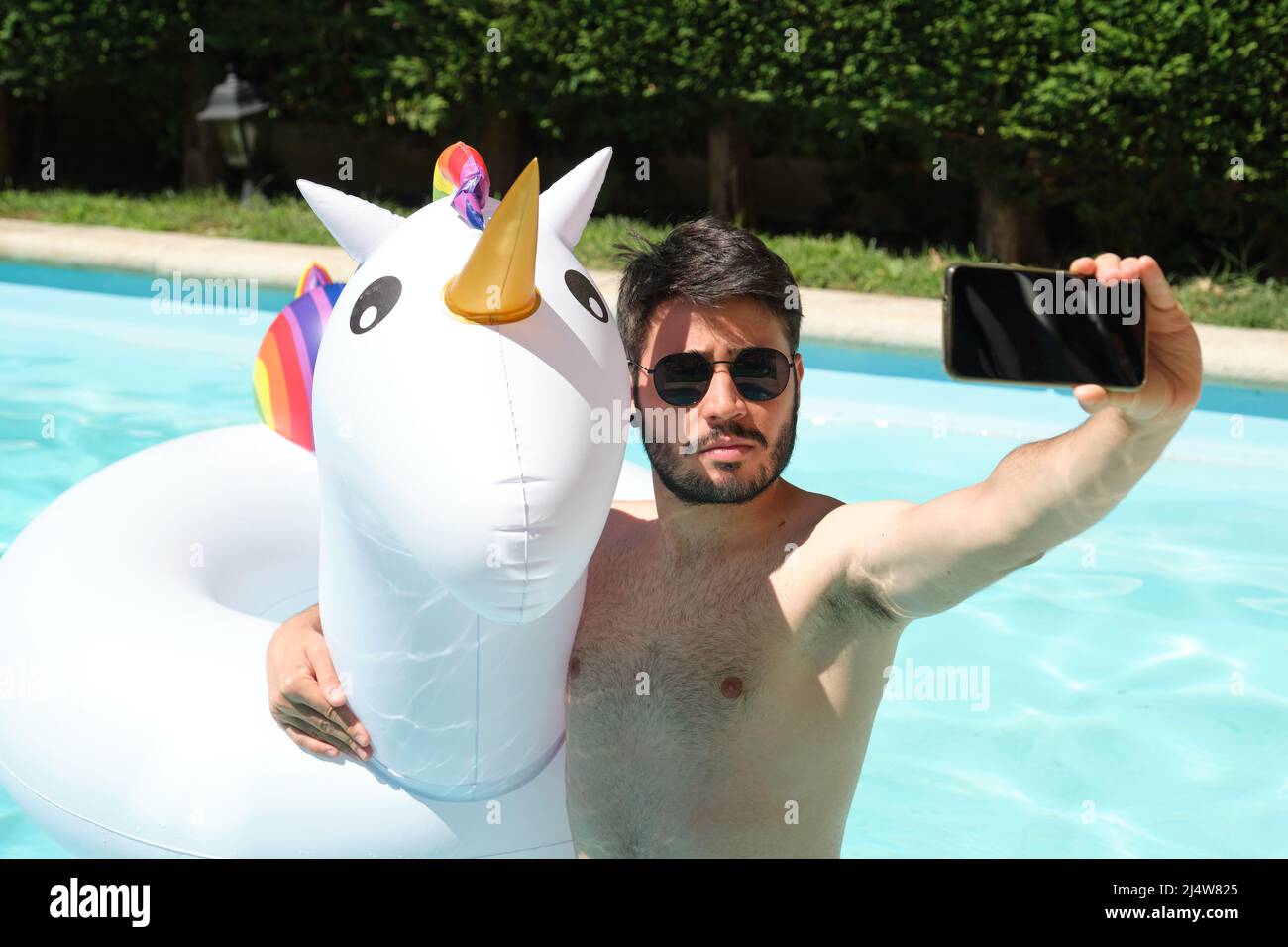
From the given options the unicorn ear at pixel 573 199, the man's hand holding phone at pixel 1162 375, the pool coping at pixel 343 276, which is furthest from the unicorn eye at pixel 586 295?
the pool coping at pixel 343 276

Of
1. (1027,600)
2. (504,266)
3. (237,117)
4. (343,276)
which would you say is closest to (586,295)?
(504,266)

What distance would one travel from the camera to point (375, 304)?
198 cm

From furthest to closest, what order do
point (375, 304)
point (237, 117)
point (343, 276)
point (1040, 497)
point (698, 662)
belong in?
point (237, 117) < point (343, 276) < point (698, 662) < point (375, 304) < point (1040, 497)

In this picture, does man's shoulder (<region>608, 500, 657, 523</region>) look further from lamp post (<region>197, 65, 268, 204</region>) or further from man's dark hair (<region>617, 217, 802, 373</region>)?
lamp post (<region>197, 65, 268, 204</region>)

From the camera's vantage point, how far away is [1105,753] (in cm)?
447

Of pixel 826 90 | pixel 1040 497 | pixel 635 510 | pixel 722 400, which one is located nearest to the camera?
pixel 1040 497

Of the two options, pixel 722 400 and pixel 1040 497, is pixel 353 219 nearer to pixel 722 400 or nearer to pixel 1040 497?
pixel 722 400

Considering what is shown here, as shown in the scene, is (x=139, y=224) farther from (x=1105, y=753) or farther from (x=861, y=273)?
(x=1105, y=753)

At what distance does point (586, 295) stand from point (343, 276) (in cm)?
570

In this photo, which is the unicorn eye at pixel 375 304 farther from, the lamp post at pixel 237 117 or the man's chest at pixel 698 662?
the lamp post at pixel 237 117

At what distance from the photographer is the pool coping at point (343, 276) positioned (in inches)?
246

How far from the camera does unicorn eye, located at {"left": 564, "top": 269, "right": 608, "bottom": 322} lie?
2002 millimetres

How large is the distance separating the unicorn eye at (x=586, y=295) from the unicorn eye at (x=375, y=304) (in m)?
0.23
